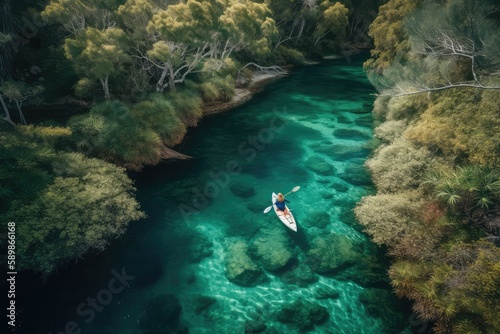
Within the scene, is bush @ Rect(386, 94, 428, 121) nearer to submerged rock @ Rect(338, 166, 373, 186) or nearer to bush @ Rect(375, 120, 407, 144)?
bush @ Rect(375, 120, 407, 144)

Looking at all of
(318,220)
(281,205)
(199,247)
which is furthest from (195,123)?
(318,220)

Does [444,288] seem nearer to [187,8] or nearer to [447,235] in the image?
[447,235]

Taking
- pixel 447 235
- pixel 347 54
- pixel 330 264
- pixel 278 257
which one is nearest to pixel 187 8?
pixel 278 257

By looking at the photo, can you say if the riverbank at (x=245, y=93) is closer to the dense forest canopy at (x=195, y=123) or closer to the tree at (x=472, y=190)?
the dense forest canopy at (x=195, y=123)

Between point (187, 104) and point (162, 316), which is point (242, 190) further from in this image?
point (187, 104)

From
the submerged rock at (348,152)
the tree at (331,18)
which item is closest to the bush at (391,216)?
the submerged rock at (348,152)
